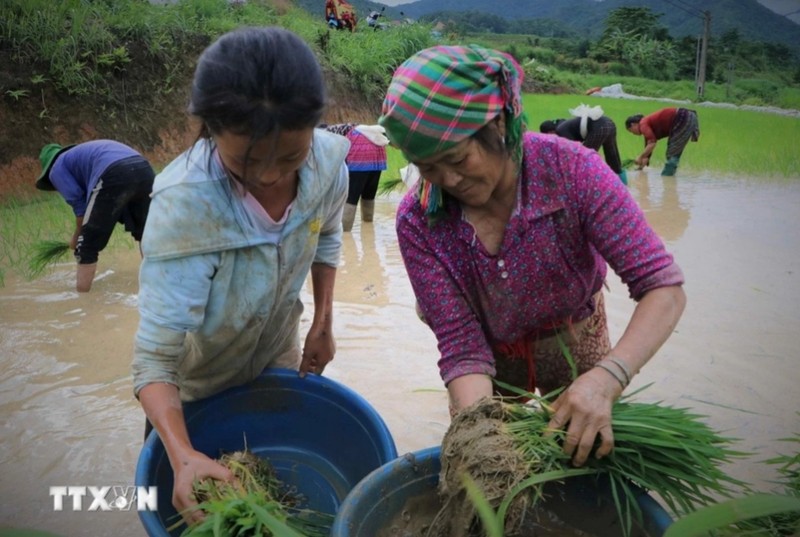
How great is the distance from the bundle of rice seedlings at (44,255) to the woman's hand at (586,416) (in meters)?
4.30

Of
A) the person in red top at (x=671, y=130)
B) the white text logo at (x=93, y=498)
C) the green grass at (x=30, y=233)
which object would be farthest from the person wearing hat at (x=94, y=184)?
the person in red top at (x=671, y=130)

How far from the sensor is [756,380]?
10.2 ft

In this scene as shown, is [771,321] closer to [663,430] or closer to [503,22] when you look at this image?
[663,430]

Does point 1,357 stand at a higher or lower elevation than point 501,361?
lower

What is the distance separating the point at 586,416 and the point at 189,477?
790 mm

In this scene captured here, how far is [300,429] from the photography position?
2049 millimetres

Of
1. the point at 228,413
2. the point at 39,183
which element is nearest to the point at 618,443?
the point at 228,413

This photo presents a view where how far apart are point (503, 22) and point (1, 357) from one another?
39539mm

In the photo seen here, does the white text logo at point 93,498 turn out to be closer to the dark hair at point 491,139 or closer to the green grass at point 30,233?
the dark hair at point 491,139

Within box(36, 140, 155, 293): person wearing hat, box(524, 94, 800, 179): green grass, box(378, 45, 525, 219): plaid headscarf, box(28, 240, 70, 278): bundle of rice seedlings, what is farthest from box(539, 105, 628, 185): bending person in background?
box(378, 45, 525, 219): plaid headscarf

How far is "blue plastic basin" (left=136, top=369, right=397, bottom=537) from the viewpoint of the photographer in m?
1.89

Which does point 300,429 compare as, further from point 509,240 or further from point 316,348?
point 509,240

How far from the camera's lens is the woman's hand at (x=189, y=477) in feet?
4.59

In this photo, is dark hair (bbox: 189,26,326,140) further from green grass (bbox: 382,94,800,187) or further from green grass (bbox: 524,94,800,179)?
green grass (bbox: 524,94,800,179)
